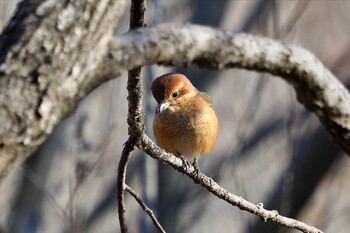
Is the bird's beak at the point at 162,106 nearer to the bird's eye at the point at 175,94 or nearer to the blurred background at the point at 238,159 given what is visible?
the bird's eye at the point at 175,94

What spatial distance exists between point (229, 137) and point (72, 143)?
3.16ft

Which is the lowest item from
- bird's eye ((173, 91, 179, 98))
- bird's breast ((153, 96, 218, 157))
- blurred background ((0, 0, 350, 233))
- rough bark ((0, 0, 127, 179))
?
blurred background ((0, 0, 350, 233))

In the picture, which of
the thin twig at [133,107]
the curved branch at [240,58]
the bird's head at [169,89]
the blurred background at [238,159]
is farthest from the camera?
the blurred background at [238,159]

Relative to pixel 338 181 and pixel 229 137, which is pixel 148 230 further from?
pixel 338 181

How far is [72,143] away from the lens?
489cm

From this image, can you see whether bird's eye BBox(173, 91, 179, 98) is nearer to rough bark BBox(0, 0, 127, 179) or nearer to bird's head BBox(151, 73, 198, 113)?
bird's head BBox(151, 73, 198, 113)

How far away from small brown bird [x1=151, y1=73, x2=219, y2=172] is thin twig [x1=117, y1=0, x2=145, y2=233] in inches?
42.1

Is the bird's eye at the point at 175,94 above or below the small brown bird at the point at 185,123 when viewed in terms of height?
above

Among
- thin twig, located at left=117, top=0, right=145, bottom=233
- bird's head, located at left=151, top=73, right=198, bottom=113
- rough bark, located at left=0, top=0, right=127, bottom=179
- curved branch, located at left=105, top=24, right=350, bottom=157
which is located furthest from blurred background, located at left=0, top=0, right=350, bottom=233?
rough bark, located at left=0, top=0, right=127, bottom=179

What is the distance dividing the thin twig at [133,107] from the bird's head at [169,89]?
0.88 metres

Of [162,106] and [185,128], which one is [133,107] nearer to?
[162,106]

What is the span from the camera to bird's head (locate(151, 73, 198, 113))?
2859 millimetres

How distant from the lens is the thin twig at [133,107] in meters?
1.42

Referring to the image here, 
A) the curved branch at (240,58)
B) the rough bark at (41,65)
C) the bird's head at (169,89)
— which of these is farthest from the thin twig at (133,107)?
the bird's head at (169,89)
